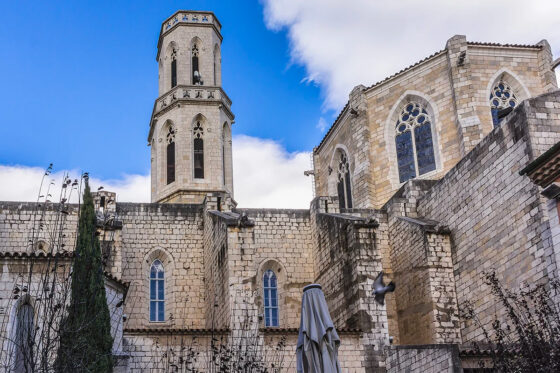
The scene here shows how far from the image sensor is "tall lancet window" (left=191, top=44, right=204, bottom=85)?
3084 cm

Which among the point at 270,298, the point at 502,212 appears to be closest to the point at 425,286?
the point at 502,212

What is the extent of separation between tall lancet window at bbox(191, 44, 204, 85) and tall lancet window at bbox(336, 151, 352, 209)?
611 cm

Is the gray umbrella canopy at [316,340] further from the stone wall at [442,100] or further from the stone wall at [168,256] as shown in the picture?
the stone wall at [442,100]

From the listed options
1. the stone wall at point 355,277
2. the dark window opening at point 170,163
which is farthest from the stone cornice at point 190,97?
the stone wall at point 355,277

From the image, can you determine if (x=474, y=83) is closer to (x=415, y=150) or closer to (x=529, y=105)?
(x=415, y=150)

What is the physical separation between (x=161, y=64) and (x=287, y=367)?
53.6ft

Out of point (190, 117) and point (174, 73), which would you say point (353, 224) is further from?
point (174, 73)

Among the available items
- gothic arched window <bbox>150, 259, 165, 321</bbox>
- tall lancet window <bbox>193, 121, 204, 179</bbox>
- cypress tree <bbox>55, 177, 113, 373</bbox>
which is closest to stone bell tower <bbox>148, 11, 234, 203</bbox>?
tall lancet window <bbox>193, 121, 204, 179</bbox>

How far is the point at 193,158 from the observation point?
2914 centimetres

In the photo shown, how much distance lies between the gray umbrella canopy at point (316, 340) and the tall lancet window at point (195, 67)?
19727 millimetres

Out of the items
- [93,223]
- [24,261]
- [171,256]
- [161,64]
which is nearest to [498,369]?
[93,223]

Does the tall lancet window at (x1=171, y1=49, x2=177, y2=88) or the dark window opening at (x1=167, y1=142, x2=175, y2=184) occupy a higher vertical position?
the tall lancet window at (x1=171, y1=49, x2=177, y2=88)

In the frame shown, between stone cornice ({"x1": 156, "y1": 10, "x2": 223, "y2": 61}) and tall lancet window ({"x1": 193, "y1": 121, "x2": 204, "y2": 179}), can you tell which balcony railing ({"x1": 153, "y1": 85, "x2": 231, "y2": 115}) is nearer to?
tall lancet window ({"x1": 193, "y1": 121, "x2": 204, "y2": 179})

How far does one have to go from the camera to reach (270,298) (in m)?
24.4
